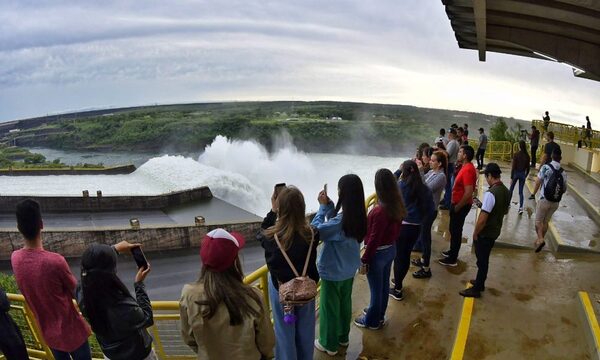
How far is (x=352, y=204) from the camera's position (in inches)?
126

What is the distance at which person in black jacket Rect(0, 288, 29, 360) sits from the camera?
9.57 ft

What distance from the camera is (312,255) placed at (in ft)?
9.21

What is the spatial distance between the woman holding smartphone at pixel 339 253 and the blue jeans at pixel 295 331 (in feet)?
1.52

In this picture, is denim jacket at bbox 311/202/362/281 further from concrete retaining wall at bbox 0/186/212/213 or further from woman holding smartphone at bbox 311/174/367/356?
concrete retaining wall at bbox 0/186/212/213

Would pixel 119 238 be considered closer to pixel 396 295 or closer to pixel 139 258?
pixel 396 295

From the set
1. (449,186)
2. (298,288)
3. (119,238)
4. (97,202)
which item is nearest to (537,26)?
(449,186)

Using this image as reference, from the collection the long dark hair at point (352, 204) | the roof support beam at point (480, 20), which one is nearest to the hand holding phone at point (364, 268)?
the long dark hair at point (352, 204)

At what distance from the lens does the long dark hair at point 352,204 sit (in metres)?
3.17

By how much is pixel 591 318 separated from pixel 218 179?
34762 mm

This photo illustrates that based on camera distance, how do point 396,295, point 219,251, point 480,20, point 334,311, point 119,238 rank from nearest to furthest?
point 219,251, point 334,311, point 396,295, point 480,20, point 119,238

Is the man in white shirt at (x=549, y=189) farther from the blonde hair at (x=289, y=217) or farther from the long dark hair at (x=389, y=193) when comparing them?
the blonde hair at (x=289, y=217)

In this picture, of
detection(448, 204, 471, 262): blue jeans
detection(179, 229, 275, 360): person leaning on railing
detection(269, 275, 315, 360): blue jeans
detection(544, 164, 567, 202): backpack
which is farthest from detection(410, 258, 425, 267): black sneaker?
detection(179, 229, 275, 360): person leaning on railing

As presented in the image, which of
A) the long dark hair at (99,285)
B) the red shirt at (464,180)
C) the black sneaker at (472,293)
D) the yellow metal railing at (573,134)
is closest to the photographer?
the long dark hair at (99,285)

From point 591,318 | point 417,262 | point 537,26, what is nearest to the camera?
point 591,318
